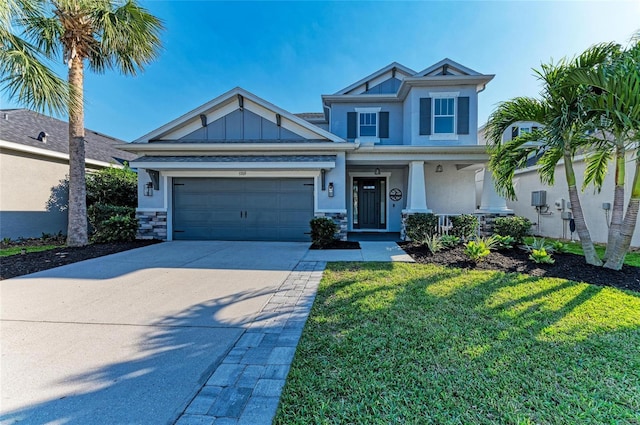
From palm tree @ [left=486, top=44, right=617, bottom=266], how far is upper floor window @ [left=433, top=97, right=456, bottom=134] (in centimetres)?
433

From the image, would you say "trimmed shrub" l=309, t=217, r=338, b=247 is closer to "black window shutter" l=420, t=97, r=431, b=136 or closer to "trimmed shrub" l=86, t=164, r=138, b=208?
"black window shutter" l=420, t=97, r=431, b=136

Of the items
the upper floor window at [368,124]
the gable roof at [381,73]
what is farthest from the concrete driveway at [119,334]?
the gable roof at [381,73]

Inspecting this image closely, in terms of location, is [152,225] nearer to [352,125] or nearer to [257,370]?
[352,125]

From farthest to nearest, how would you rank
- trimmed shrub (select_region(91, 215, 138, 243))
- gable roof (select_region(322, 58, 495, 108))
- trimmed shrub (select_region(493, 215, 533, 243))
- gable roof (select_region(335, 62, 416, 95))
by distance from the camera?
gable roof (select_region(335, 62, 416, 95))
gable roof (select_region(322, 58, 495, 108))
trimmed shrub (select_region(91, 215, 138, 243))
trimmed shrub (select_region(493, 215, 533, 243))

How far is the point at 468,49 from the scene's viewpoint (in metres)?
11.4

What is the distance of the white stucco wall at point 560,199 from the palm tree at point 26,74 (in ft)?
45.2

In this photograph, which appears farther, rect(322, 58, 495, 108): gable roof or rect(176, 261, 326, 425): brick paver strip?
rect(322, 58, 495, 108): gable roof

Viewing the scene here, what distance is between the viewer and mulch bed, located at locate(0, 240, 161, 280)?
5801 millimetres

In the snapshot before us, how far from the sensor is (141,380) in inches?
94.8

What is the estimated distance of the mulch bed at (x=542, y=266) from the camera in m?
5.11

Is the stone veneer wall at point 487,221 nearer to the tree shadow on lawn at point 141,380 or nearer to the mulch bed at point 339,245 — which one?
the mulch bed at point 339,245

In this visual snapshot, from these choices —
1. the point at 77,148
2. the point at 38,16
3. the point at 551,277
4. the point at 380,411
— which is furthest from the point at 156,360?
the point at 38,16

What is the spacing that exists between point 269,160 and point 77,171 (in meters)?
5.74

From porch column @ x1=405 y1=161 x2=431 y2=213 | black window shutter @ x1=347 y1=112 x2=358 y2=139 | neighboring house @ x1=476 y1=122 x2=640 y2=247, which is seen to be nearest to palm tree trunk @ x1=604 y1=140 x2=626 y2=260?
neighboring house @ x1=476 y1=122 x2=640 y2=247
